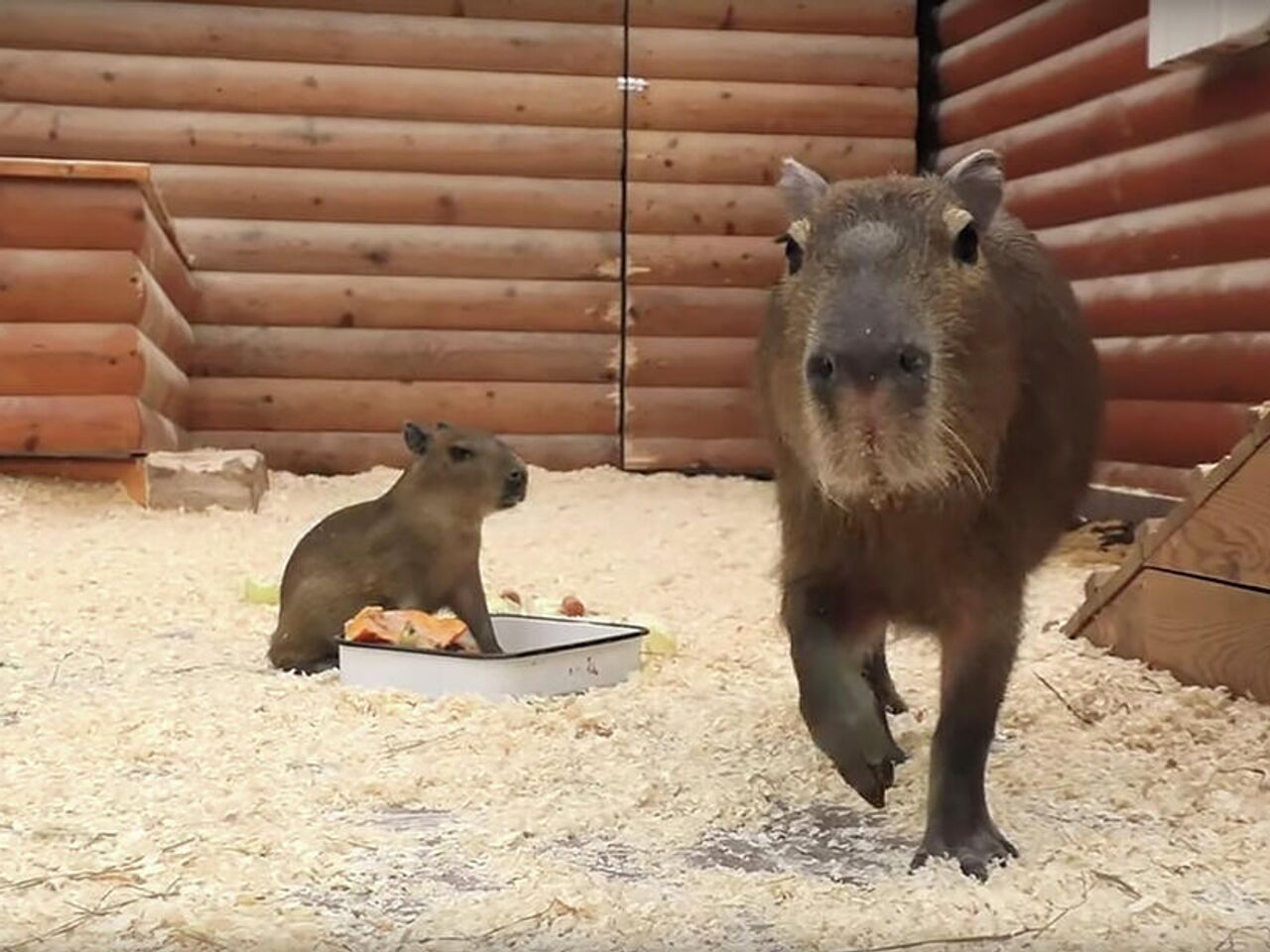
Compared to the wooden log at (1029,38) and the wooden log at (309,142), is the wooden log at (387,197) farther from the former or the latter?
the wooden log at (1029,38)

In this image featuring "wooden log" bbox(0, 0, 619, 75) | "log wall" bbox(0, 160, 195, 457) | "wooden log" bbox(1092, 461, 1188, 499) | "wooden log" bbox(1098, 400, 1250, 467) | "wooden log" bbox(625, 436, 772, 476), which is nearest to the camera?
"wooden log" bbox(1098, 400, 1250, 467)

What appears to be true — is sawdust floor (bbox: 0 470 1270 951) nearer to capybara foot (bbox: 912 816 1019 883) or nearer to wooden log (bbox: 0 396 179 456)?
capybara foot (bbox: 912 816 1019 883)

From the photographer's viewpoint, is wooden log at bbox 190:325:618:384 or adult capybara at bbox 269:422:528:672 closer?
adult capybara at bbox 269:422:528:672

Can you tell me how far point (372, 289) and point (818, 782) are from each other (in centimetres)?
568

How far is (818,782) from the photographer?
2615 millimetres

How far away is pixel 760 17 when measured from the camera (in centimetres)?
788

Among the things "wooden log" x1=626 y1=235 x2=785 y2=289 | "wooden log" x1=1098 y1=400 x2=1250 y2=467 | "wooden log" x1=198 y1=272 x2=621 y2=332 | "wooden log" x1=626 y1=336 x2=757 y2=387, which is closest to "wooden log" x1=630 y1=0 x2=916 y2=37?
"wooden log" x1=626 y1=235 x2=785 y2=289

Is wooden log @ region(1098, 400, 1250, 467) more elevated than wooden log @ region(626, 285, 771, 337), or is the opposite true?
wooden log @ region(626, 285, 771, 337)

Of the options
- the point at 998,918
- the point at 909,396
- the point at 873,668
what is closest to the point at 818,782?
the point at 873,668

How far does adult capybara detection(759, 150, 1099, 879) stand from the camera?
6.13 feet

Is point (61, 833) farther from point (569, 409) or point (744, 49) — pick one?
point (744, 49)

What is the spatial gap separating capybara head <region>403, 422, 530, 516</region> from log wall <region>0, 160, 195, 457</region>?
8.79ft

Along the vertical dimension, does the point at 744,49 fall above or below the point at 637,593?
above

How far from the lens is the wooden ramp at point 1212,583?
10.0 feet
